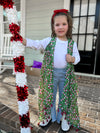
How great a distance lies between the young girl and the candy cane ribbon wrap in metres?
0.15

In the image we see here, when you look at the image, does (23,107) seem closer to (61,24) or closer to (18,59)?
(18,59)

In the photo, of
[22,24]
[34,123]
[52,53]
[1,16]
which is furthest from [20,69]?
[1,16]

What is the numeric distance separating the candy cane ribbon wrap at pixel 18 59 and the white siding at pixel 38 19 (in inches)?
116

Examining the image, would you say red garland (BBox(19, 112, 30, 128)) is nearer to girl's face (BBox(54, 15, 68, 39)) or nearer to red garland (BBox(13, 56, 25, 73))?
red garland (BBox(13, 56, 25, 73))

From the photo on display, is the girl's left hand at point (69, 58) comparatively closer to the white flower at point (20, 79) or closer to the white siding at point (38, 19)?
the white flower at point (20, 79)

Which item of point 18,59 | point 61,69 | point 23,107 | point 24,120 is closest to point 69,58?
point 61,69

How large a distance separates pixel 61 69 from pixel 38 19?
10.6 feet

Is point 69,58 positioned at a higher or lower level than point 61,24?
lower

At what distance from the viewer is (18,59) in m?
1.10

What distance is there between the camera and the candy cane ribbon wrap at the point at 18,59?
1.02 meters

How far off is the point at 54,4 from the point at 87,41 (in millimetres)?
1538

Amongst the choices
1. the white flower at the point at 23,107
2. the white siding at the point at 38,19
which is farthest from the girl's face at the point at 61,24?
the white siding at the point at 38,19

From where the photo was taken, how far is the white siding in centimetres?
379

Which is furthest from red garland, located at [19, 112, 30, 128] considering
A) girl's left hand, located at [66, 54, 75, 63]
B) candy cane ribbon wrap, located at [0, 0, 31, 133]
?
girl's left hand, located at [66, 54, 75, 63]
